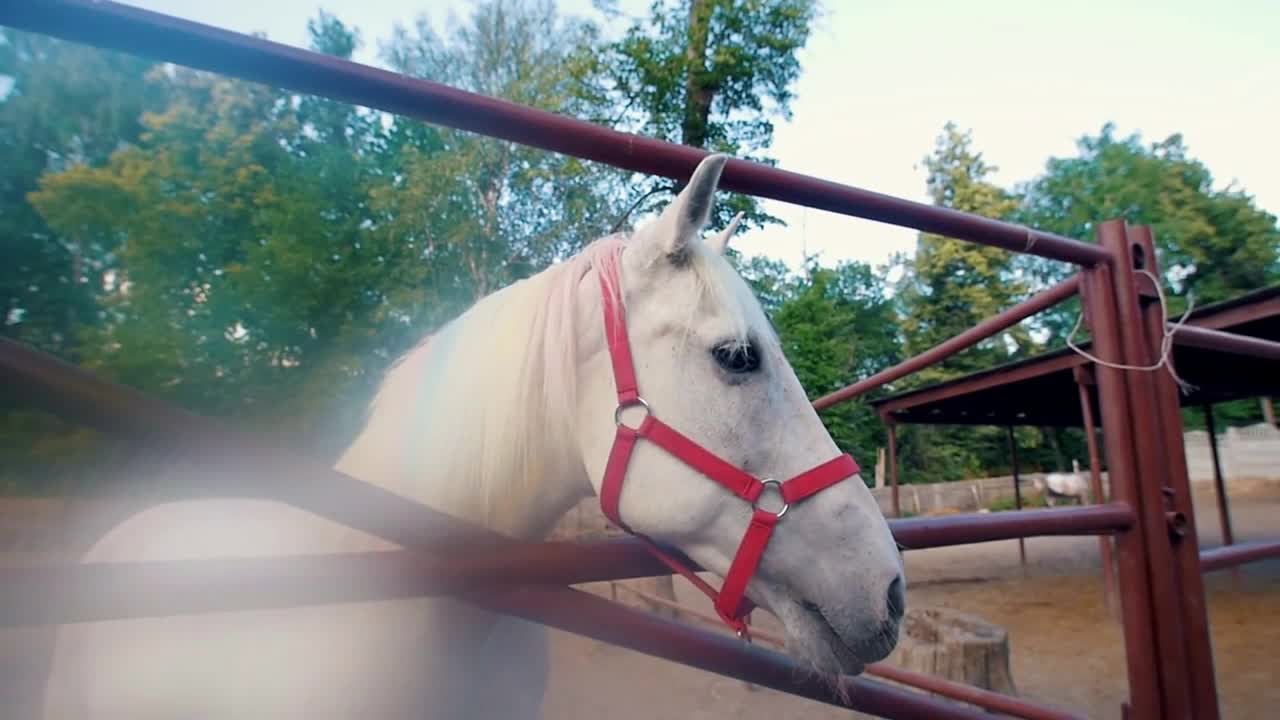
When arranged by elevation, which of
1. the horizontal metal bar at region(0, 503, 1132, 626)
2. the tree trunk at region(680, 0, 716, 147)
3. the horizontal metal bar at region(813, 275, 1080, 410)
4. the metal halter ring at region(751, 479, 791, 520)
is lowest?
the horizontal metal bar at region(0, 503, 1132, 626)

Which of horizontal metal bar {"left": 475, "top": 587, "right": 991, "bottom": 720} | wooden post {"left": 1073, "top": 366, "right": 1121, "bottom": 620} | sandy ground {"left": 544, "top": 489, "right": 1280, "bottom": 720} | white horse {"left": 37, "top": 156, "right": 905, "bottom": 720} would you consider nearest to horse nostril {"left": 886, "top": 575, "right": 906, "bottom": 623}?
white horse {"left": 37, "top": 156, "right": 905, "bottom": 720}

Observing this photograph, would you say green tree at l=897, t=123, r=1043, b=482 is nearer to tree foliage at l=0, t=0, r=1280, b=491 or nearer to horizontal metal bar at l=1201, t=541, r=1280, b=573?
tree foliage at l=0, t=0, r=1280, b=491

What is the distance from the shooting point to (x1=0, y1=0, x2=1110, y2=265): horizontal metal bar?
2.10ft

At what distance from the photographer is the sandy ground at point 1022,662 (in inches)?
179

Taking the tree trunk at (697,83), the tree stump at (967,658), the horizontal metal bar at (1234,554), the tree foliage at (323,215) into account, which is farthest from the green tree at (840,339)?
→ the tree trunk at (697,83)

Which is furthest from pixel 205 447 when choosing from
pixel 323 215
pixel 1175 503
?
pixel 323 215

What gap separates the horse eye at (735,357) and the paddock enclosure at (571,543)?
0.29 meters

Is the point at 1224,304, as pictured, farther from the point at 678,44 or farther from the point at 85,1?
the point at 678,44

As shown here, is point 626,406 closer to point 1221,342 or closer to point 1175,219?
point 1221,342

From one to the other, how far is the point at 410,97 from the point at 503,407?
514mm

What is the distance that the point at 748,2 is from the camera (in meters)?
9.77

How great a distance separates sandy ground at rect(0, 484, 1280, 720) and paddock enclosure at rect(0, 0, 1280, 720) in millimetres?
1235

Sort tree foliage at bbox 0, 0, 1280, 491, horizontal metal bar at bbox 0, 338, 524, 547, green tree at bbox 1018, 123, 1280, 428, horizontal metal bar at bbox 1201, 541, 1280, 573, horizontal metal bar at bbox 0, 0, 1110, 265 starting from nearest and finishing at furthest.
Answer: horizontal metal bar at bbox 0, 338, 524, 547 < horizontal metal bar at bbox 0, 0, 1110, 265 < horizontal metal bar at bbox 1201, 541, 1280, 573 < tree foliage at bbox 0, 0, 1280, 491 < green tree at bbox 1018, 123, 1280, 428

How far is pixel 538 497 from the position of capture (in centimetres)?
111
